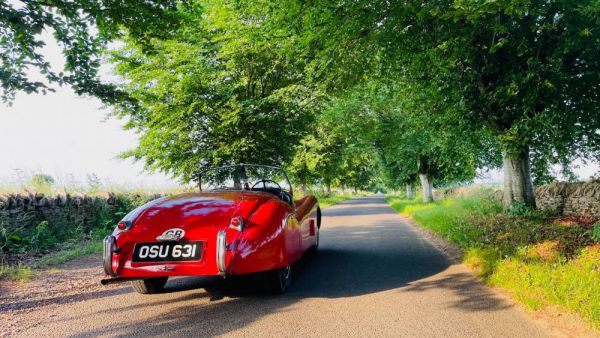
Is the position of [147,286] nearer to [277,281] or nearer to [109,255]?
[109,255]

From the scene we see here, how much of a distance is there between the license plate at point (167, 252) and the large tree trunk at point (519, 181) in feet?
26.9

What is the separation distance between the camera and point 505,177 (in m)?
10.1

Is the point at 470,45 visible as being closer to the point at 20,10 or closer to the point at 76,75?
the point at 76,75

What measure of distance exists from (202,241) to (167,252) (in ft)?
1.21

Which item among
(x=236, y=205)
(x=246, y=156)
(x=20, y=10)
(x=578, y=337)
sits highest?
(x=20, y=10)

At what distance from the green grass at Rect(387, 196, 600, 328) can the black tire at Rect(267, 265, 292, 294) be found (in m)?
2.39

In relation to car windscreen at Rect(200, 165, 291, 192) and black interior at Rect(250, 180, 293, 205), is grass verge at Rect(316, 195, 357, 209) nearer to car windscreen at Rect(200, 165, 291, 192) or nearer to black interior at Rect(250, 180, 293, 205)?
car windscreen at Rect(200, 165, 291, 192)

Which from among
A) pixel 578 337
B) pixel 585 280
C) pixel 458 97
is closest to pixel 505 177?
pixel 458 97

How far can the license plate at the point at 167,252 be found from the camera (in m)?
4.01

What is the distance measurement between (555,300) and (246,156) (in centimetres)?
1165

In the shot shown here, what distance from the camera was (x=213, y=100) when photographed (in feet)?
45.1

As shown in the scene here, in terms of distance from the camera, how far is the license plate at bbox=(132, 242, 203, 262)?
4008 mm

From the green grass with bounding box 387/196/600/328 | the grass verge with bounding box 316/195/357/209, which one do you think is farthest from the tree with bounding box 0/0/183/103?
the grass verge with bounding box 316/195/357/209

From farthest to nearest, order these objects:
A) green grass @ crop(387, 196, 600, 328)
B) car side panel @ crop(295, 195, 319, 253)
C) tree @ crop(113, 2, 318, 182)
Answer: tree @ crop(113, 2, 318, 182) → car side panel @ crop(295, 195, 319, 253) → green grass @ crop(387, 196, 600, 328)
